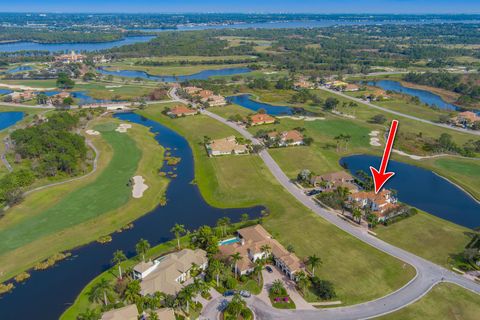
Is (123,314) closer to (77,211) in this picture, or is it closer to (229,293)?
(229,293)

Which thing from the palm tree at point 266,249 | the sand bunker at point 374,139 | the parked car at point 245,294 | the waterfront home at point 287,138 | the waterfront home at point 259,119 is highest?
the palm tree at point 266,249

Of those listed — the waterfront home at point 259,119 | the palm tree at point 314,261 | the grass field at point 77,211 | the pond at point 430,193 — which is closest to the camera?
the palm tree at point 314,261

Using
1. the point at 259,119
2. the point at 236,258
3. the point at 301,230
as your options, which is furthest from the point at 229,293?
the point at 259,119

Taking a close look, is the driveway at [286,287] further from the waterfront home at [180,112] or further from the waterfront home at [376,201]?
the waterfront home at [180,112]

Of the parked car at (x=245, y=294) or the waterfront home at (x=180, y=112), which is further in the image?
the waterfront home at (x=180, y=112)

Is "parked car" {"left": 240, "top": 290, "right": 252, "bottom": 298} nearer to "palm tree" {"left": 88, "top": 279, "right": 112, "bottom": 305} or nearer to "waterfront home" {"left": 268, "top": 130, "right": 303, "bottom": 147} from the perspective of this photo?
"palm tree" {"left": 88, "top": 279, "right": 112, "bottom": 305}

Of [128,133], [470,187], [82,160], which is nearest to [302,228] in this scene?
[470,187]

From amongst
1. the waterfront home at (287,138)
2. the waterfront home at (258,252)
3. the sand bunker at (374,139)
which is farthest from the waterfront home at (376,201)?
the sand bunker at (374,139)

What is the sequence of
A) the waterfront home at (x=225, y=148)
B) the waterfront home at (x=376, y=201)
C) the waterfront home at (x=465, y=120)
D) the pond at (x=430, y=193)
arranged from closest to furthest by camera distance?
the waterfront home at (x=376, y=201) → the pond at (x=430, y=193) → the waterfront home at (x=225, y=148) → the waterfront home at (x=465, y=120)
